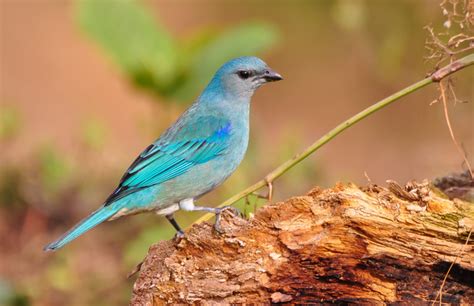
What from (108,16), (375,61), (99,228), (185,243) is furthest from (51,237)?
(185,243)

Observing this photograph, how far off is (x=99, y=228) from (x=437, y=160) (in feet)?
10.5

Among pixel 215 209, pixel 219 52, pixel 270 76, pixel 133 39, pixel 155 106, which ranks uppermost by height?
pixel 133 39

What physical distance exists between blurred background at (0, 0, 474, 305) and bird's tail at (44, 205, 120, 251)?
86 cm

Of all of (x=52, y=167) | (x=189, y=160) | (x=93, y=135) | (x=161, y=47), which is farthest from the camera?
(x=52, y=167)

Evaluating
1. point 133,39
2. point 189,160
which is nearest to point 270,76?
point 189,160

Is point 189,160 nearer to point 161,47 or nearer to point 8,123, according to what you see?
point 161,47

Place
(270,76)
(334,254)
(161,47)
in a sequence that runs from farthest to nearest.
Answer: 1. (161,47)
2. (270,76)
3. (334,254)

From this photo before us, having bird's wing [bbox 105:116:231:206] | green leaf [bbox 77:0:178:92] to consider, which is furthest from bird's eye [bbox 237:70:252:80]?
green leaf [bbox 77:0:178:92]

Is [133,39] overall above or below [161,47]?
above

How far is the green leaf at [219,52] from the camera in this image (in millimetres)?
7012

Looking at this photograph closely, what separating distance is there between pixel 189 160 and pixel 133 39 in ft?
7.61

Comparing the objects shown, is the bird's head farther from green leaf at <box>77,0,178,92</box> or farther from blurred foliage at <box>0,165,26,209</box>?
blurred foliage at <box>0,165,26,209</box>

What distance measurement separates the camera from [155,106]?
750 cm

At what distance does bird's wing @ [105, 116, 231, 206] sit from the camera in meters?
5.05
